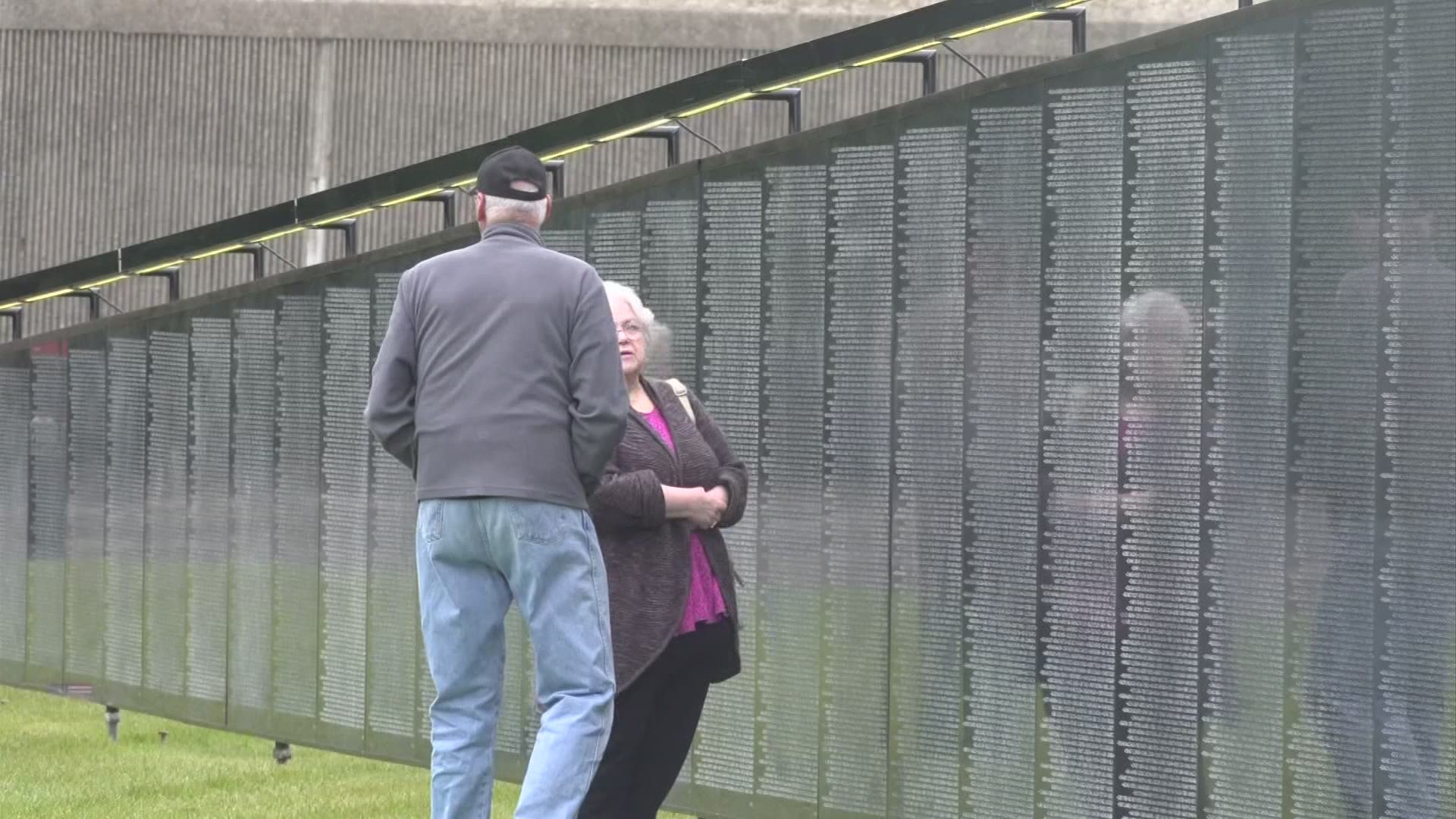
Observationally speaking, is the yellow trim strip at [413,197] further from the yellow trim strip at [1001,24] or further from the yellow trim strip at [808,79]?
the yellow trim strip at [1001,24]

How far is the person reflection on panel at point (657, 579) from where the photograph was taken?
15.6 feet

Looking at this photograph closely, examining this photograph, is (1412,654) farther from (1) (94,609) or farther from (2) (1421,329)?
(1) (94,609)

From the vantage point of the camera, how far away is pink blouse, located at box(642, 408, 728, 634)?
4.82 meters

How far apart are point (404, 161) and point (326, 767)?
11.4m

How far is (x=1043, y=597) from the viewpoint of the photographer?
5.14m

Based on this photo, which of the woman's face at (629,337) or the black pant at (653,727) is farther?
the woman's face at (629,337)

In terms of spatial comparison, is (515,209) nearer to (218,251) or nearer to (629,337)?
(629,337)

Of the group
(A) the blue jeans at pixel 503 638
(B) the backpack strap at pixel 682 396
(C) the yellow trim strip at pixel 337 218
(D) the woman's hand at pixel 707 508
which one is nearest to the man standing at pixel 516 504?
(A) the blue jeans at pixel 503 638

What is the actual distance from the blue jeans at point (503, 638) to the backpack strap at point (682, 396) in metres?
0.73

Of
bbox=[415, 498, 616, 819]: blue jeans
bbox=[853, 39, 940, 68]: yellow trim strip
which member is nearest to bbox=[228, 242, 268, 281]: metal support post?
bbox=[853, 39, 940, 68]: yellow trim strip

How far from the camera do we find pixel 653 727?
4891mm

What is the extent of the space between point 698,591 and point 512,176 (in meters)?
1.11

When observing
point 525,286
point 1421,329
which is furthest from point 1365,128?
point 525,286

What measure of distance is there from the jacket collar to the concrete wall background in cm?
1347
